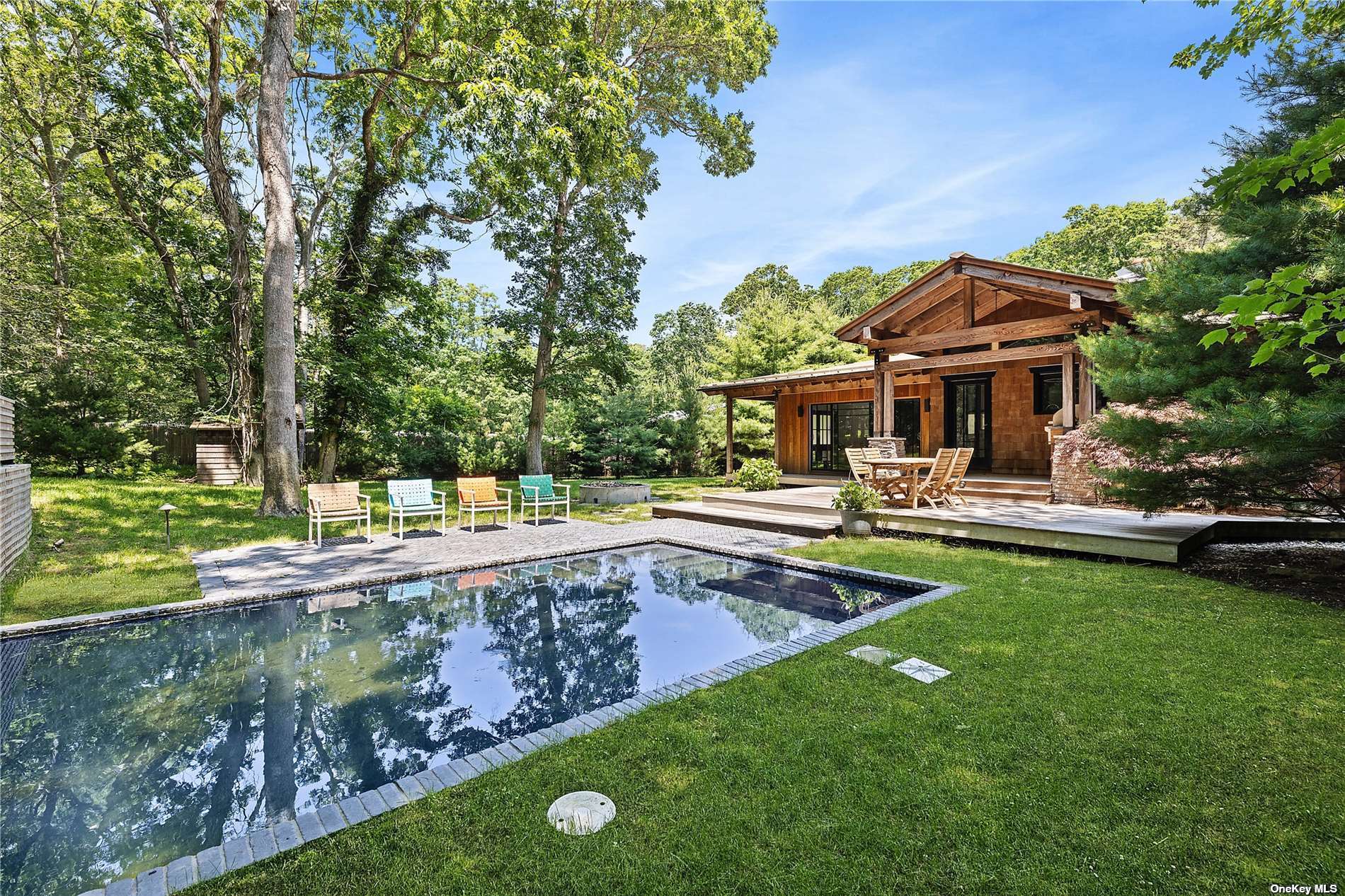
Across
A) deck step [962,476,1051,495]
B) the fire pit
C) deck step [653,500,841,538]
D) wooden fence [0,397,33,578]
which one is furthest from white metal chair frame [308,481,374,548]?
deck step [962,476,1051,495]

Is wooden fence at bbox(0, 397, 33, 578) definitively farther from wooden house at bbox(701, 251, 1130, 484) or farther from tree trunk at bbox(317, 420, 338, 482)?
wooden house at bbox(701, 251, 1130, 484)

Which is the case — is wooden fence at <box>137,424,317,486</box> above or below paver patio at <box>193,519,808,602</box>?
above

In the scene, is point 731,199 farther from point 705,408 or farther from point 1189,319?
point 1189,319

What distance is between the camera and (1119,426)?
601 cm

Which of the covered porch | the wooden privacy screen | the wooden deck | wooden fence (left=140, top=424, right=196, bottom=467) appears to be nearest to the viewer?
the wooden privacy screen

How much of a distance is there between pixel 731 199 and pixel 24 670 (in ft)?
67.9

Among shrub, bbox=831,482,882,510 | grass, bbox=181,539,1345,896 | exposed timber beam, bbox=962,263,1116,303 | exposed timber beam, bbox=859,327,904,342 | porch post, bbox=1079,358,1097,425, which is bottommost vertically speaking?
grass, bbox=181,539,1345,896

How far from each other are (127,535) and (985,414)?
16404mm

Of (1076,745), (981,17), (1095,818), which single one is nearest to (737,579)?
(1076,745)

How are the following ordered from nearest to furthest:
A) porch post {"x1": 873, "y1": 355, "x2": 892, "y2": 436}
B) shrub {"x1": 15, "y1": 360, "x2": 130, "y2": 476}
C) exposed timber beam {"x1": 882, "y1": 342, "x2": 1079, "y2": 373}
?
exposed timber beam {"x1": 882, "y1": 342, "x2": 1079, "y2": 373} < porch post {"x1": 873, "y1": 355, "x2": 892, "y2": 436} < shrub {"x1": 15, "y1": 360, "x2": 130, "y2": 476}

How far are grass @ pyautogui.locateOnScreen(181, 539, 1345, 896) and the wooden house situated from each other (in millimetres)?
6872

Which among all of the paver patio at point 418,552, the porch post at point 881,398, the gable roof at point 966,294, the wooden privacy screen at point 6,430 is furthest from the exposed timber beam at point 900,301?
the wooden privacy screen at point 6,430

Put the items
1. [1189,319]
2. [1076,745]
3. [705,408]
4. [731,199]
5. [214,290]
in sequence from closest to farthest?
[1076,745]
[1189,319]
[214,290]
[731,199]
[705,408]

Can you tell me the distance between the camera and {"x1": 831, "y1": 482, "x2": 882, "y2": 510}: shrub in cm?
870
